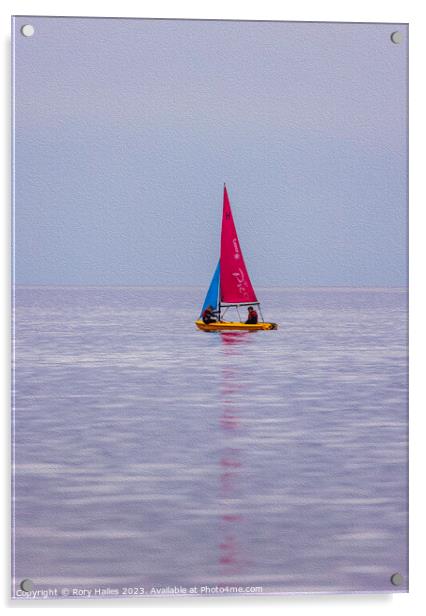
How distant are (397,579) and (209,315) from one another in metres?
3.02

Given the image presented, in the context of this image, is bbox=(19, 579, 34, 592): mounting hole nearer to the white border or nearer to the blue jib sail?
the white border

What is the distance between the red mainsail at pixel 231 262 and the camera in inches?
295

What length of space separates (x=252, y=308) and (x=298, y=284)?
1383 millimetres

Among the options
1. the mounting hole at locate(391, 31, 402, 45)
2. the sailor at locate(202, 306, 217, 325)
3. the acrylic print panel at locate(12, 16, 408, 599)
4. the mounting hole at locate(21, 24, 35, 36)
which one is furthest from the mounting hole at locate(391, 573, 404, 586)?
the mounting hole at locate(21, 24, 35, 36)

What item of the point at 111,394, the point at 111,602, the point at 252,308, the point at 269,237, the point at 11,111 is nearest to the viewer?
the point at 111,602

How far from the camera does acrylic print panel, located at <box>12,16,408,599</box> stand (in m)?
6.73

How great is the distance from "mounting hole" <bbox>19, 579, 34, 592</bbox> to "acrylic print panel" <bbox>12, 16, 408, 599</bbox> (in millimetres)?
35

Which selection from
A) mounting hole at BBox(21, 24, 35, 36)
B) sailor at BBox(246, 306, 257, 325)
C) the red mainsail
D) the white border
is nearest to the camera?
the white border

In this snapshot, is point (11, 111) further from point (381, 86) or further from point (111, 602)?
point (111, 602)

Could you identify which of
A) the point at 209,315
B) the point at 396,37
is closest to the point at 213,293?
the point at 209,315

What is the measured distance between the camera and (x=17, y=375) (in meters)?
6.93

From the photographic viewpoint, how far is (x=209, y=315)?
912 cm
